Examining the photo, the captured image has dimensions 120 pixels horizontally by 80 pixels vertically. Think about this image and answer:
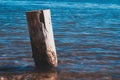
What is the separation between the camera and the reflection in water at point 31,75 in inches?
358

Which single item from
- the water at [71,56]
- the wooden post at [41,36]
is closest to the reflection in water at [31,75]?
the water at [71,56]

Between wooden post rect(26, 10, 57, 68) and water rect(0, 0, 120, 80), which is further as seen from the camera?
water rect(0, 0, 120, 80)

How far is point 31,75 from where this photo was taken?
30.7ft

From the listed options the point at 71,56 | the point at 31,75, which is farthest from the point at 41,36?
the point at 71,56

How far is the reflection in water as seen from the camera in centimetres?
910

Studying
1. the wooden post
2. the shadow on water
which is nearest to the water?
the shadow on water

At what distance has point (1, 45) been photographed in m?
12.9

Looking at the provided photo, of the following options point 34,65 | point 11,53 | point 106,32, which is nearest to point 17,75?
point 34,65

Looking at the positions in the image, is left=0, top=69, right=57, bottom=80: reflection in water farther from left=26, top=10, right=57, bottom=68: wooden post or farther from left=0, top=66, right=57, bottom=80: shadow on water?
left=26, top=10, right=57, bottom=68: wooden post

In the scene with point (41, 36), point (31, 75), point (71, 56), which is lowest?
point (31, 75)

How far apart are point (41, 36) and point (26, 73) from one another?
1147mm

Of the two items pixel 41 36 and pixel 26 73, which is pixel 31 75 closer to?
pixel 26 73

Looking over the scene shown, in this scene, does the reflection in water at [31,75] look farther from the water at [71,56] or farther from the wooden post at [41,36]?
the wooden post at [41,36]

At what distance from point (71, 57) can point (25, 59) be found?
1.50 meters
